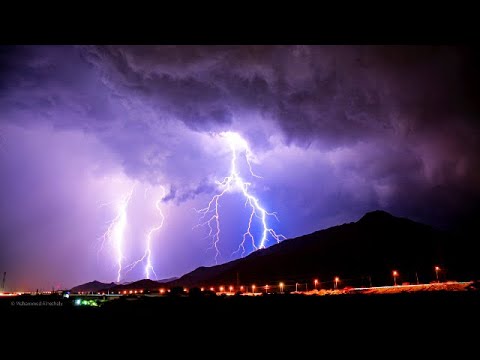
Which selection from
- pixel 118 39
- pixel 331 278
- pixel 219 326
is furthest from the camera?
pixel 331 278

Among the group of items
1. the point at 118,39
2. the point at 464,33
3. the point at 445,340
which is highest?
the point at 118,39

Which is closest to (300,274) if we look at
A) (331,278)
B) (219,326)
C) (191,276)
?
(331,278)

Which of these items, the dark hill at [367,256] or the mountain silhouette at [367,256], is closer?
the mountain silhouette at [367,256]

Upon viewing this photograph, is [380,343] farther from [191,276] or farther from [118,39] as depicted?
[191,276]

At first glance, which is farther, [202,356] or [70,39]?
[202,356]

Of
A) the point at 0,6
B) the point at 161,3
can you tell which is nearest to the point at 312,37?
the point at 161,3

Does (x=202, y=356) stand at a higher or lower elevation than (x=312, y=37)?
lower

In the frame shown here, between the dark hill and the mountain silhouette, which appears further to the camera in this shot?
the dark hill

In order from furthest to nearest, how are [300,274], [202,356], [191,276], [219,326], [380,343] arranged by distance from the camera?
[191,276] → [300,274] → [219,326] → [380,343] → [202,356]
